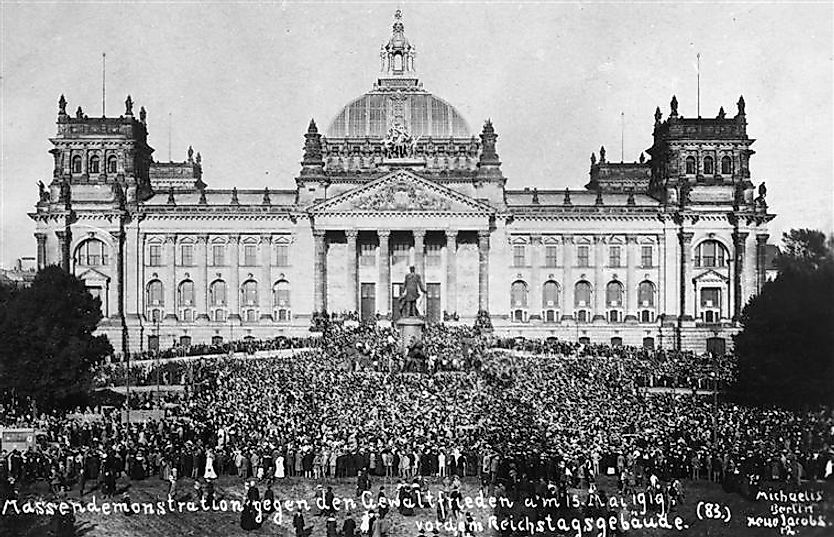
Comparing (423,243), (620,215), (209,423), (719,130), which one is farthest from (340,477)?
(719,130)

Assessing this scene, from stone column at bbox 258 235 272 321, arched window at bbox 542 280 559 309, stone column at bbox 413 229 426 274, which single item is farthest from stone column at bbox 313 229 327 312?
arched window at bbox 542 280 559 309

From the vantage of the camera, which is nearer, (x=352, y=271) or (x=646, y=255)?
(x=352, y=271)

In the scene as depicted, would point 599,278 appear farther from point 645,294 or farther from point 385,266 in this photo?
point 385,266

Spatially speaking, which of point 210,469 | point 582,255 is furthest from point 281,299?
point 210,469

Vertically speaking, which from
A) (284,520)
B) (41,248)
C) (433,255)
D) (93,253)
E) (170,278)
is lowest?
(284,520)

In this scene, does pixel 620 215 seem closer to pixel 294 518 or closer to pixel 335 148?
pixel 335 148

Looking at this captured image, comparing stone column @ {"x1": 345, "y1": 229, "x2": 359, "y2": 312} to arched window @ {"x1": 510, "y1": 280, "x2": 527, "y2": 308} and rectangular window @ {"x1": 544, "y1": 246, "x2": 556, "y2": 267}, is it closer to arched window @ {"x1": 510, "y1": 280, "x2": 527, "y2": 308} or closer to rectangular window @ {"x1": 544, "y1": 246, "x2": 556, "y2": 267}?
arched window @ {"x1": 510, "y1": 280, "x2": 527, "y2": 308}
